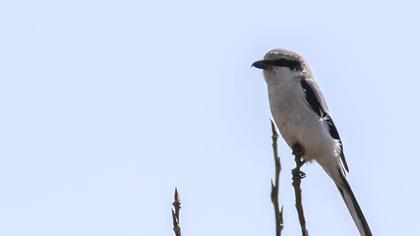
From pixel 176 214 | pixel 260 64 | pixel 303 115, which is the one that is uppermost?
pixel 260 64

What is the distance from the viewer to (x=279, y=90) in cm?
634

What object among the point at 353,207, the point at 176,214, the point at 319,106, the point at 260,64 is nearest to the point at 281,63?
the point at 260,64

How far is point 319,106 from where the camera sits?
21.2 ft

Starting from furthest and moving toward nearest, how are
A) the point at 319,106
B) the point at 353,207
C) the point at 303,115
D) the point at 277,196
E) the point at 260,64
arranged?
1. the point at 260,64
2. the point at 319,106
3. the point at 303,115
4. the point at 353,207
5. the point at 277,196

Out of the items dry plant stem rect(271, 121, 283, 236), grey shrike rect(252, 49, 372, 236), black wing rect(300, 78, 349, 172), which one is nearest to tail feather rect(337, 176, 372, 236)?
grey shrike rect(252, 49, 372, 236)

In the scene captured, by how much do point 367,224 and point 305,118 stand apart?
106 cm

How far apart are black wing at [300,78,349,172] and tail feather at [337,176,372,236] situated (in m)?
0.19

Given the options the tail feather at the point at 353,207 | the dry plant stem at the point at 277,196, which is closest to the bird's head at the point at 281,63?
the tail feather at the point at 353,207

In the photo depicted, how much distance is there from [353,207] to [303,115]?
0.84m

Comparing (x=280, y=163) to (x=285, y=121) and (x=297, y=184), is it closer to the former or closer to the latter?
(x=297, y=184)

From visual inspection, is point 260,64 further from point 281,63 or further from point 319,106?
point 319,106

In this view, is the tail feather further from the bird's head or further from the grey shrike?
the bird's head

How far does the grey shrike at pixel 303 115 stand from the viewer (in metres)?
6.20

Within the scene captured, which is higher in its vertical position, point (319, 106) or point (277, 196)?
point (319, 106)
